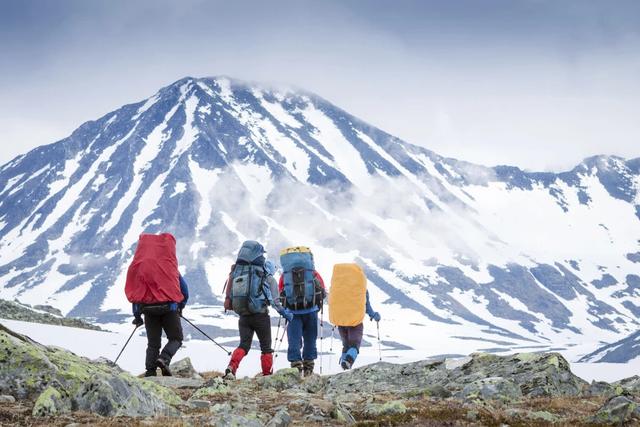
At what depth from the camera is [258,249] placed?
1531 cm

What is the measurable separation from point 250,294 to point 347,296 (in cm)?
438

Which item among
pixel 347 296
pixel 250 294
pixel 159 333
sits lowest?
pixel 159 333

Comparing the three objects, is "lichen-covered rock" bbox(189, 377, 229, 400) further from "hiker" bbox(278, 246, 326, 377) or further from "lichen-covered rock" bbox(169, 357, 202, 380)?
"lichen-covered rock" bbox(169, 357, 202, 380)

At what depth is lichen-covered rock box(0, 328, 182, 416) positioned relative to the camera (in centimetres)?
927

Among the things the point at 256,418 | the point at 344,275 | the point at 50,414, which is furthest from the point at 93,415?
the point at 344,275

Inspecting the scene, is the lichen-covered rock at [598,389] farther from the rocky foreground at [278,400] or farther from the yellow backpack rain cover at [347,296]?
the yellow backpack rain cover at [347,296]

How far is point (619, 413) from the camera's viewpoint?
29.1 ft

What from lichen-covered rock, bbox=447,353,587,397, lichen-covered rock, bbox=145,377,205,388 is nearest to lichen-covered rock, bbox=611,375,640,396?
lichen-covered rock, bbox=447,353,587,397

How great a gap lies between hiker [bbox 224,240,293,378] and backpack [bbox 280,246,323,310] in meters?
1.41

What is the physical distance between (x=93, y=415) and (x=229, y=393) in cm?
383

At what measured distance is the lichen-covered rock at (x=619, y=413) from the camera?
8789 millimetres

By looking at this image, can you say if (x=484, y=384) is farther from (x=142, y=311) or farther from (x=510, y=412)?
(x=142, y=311)

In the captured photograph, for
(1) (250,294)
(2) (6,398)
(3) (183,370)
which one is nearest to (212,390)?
(1) (250,294)

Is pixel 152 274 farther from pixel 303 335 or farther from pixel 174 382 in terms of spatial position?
pixel 303 335
